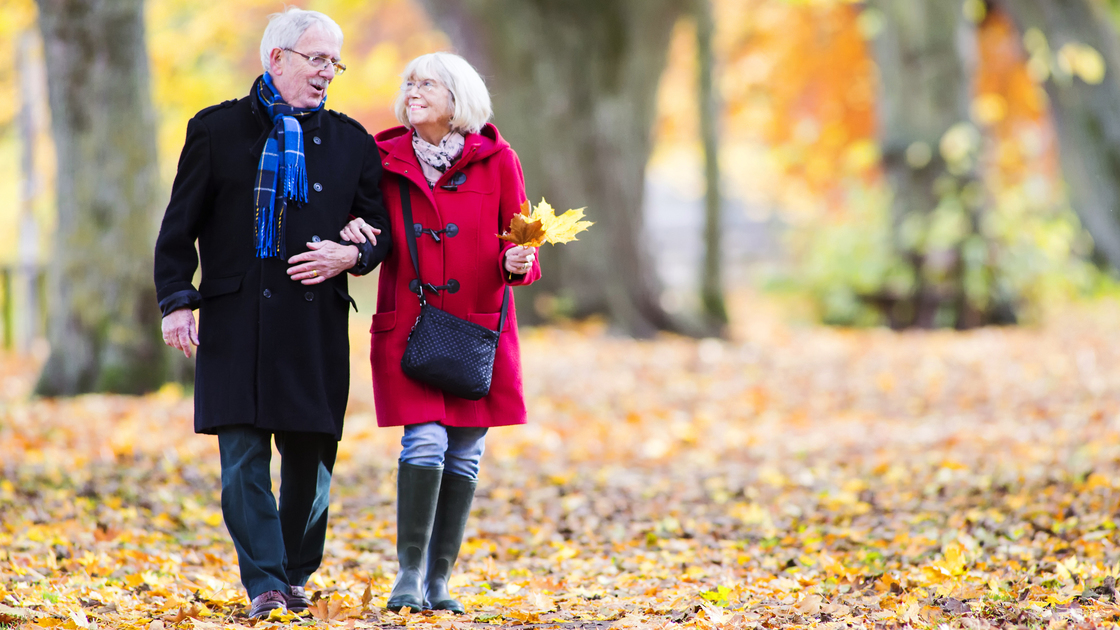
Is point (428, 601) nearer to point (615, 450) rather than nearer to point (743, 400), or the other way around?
point (615, 450)

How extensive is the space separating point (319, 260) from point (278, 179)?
0.88 ft

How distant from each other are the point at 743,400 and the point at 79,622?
6.92 meters

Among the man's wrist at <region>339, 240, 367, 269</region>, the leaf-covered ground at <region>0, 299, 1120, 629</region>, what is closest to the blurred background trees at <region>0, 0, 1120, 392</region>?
the leaf-covered ground at <region>0, 299, 1120, 629</region>

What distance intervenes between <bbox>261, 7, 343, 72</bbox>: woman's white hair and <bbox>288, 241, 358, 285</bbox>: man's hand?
589 mm

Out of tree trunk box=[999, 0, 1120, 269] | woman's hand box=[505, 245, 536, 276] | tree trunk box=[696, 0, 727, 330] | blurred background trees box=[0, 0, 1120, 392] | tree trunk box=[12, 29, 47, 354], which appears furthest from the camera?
tree trunk box=[999, 0, 1120, 269]

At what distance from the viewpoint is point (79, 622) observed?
3365mm

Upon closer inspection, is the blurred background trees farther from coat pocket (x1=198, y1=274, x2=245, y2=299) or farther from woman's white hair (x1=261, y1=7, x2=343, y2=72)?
coat pocket (x1=198, y1=274, x2=245, y2=299)

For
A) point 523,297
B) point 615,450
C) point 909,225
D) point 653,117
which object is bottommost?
point 615,450

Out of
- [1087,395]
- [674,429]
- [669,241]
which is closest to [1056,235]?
[1087,395]

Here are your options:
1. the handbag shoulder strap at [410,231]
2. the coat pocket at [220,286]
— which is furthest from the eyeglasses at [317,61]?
the coat pocket at [220,286]

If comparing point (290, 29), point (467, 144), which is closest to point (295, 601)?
point (467, 144)

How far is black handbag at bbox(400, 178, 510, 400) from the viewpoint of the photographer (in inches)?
145

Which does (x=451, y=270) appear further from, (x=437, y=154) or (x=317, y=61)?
(x=317, y=61)

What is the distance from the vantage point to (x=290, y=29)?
11.9ft
